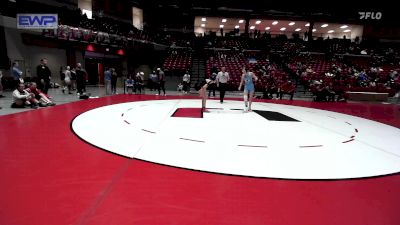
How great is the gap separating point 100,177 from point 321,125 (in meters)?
5.77

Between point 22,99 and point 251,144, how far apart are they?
730 centimetres

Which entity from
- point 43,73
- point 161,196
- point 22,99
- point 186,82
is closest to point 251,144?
point 161,196

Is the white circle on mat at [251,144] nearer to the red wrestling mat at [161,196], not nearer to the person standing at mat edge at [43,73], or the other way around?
the red wrestling mat at [161,196]

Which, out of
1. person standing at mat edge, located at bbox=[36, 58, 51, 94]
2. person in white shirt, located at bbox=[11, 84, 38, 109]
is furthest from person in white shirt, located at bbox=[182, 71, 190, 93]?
person in white shirt, located at bbox=[11, 84, 38, 109]

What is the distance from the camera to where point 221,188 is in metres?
2.73

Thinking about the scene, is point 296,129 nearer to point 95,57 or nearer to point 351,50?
point 95,57

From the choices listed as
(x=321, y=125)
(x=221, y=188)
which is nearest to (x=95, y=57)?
(x=321, y=125)

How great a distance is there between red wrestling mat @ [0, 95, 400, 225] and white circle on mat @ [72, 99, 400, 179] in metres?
0.30

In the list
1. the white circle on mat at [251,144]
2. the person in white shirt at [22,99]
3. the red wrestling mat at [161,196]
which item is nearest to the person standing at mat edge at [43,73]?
the person in white shirt at [22,99]

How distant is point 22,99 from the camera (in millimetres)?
7820

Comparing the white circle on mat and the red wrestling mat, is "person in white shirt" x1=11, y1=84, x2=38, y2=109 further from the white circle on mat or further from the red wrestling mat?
the red wrestling mat

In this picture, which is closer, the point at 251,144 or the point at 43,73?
the point at 251,144

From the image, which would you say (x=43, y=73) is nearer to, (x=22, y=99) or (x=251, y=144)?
(x=22, y=99)

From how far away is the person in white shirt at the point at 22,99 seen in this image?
25.5ft
